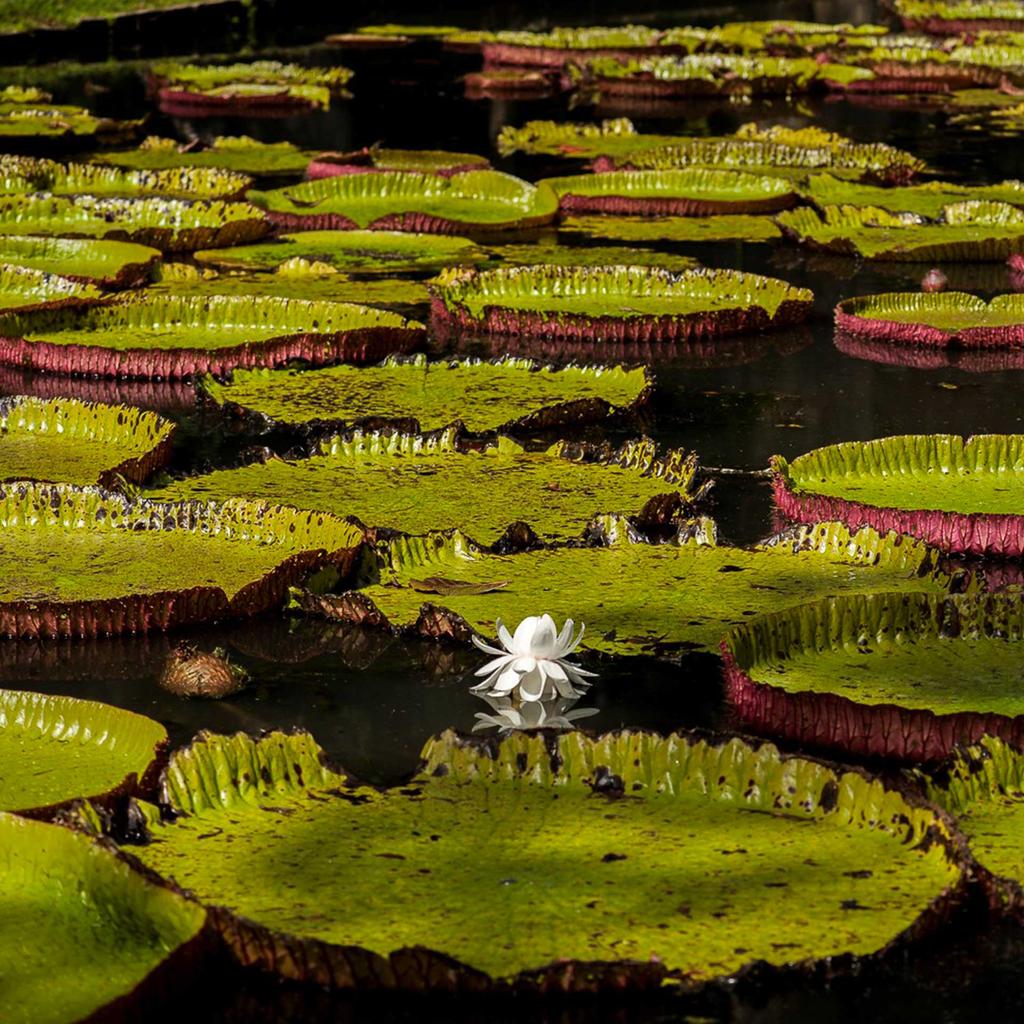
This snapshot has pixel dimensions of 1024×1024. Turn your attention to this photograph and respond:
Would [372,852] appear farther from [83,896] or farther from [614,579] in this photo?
[614,579]

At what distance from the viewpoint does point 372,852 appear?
309cm

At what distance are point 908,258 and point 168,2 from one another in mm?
12370

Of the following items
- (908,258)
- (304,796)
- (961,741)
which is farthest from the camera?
(908,258)

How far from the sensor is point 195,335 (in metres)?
7.14

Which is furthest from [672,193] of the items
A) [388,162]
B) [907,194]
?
[388,162]

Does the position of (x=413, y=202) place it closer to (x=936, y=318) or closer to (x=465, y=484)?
(x=936, y=318)

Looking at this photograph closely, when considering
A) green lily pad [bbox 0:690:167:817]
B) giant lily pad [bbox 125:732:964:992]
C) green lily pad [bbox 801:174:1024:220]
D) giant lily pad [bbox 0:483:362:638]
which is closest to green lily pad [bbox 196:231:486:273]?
green lily pad [bbox 801:174:1024:220]

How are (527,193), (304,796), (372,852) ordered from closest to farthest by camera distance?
(372,852), (304,796), (527,193)

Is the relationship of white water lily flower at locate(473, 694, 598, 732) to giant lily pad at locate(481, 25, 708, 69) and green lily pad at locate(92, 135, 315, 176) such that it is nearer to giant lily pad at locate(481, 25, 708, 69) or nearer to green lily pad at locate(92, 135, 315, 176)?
green lily pad at locate(92, 135, 315, 176)

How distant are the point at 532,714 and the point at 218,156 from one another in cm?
866

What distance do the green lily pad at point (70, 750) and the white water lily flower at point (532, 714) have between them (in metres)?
0.64

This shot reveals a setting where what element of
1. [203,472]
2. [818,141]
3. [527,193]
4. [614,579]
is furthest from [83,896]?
[818,141]

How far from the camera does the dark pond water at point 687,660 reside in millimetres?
2854

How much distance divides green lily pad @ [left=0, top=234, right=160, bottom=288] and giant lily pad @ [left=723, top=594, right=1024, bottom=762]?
15.4 feet
